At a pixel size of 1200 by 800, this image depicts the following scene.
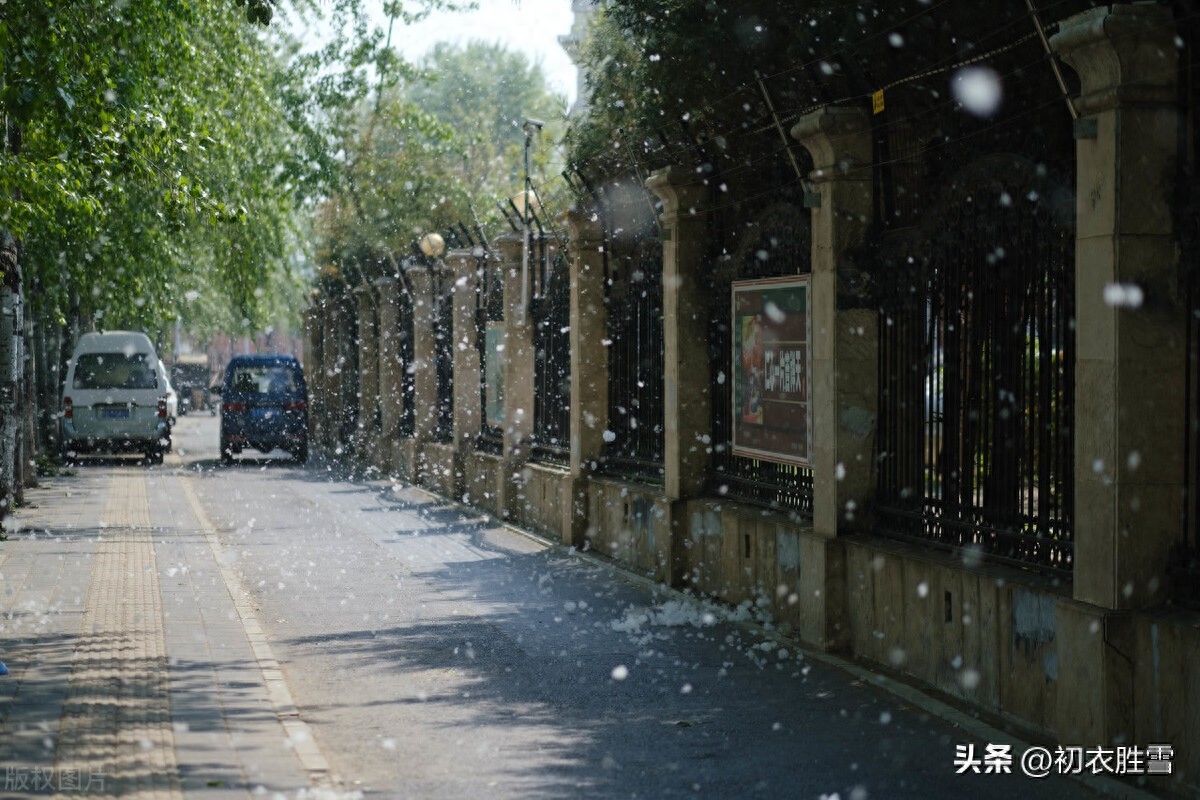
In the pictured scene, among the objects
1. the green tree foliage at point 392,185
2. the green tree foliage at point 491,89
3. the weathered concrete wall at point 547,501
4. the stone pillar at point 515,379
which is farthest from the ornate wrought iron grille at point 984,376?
the green tree foliage at point 491,89

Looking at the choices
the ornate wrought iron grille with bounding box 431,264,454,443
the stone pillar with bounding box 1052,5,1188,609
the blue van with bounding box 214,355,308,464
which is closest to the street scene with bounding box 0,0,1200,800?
the stone pillar with bounding box 1052,5,1188,609

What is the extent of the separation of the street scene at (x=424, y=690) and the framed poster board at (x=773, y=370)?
1300 mm

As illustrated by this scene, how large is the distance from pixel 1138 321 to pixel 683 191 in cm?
657

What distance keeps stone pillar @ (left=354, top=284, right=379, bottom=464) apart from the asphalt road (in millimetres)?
16084

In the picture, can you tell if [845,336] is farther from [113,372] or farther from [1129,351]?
[113,372]

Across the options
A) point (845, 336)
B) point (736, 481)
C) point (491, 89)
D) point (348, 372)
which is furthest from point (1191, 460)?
point (491, 89)

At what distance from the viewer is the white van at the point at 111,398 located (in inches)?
1271

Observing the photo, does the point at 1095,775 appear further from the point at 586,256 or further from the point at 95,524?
the point at 95,524

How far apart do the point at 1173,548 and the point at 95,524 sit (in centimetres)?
1425

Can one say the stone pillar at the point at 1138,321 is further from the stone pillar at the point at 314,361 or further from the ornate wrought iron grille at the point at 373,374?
the stone pillar at the point at 314,361

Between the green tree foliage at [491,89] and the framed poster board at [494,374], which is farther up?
the green tree foliage at [491,89]

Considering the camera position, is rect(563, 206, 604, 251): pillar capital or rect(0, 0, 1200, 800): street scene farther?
rect(563, 206, 604, 251): pillar capital

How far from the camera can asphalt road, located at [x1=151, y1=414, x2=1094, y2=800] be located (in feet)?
23.6

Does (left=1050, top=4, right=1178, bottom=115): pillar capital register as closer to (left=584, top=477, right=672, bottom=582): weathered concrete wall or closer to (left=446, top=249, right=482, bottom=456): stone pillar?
(left=584, top=477, right=672, bottom=582): weathered concrete wall
